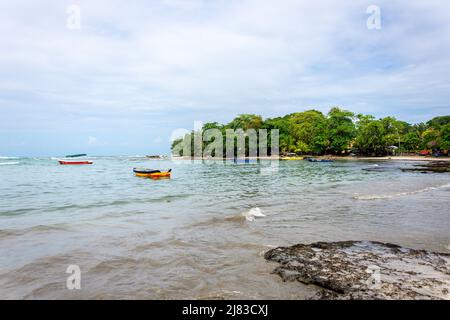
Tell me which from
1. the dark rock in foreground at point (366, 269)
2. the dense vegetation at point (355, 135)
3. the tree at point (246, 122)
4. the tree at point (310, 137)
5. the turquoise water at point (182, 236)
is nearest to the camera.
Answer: the dark rock in foreground at point (366, 269)

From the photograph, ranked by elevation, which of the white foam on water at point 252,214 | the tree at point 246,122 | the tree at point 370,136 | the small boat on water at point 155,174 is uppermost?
the tree at point 246,122

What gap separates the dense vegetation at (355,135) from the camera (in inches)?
2926

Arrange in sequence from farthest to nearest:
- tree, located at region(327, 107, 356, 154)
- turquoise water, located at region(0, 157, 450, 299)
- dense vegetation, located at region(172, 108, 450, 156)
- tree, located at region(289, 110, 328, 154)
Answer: tree, located at region(289, 110, 328, 154) → tree, located at region(327, 107, 356, 154) → dense vegetation, located at region(172, 108, 450, 156) → turquoise water, located at region(0, 157, 450, 299)

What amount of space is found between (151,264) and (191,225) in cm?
424

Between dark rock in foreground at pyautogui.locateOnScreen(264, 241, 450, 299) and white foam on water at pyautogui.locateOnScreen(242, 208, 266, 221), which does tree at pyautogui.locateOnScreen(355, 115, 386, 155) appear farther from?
dark rock in foreground at pyautogui.locateOnScreen(264, 241, 450, 299)

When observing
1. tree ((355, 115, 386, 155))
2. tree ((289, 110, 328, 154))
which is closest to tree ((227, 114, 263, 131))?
tree ((289, 110, 328, 154))

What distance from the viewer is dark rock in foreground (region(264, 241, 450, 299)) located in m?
5.33

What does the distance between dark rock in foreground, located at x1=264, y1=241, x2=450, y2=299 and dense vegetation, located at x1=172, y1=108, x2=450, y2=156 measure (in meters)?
70.8

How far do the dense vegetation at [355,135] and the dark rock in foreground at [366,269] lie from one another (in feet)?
232

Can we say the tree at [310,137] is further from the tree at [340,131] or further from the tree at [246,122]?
the tree at [246,122]

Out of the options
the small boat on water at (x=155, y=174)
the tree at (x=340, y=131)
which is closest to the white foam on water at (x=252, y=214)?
the small boat on water at (x=155, y=174)

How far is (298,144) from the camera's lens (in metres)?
91.2
